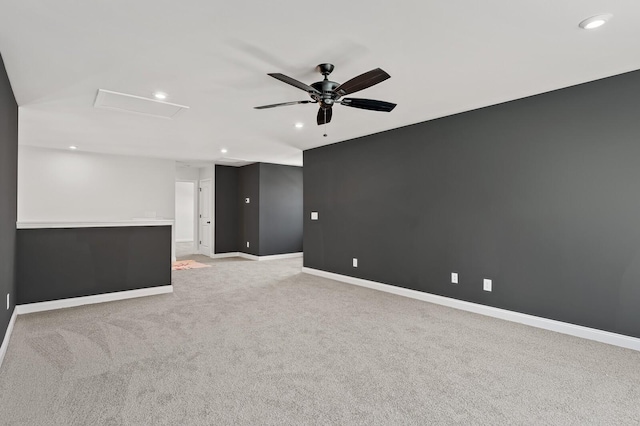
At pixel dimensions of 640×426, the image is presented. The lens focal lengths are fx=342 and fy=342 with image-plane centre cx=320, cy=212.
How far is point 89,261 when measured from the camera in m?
4.42

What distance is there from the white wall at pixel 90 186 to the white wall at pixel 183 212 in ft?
14.5

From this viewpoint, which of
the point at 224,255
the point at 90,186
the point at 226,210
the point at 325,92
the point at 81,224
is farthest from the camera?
the point at 226,210

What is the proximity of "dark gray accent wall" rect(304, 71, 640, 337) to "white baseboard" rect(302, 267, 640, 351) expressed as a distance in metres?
0.06

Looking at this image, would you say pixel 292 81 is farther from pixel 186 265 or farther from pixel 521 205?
pixel 186 265

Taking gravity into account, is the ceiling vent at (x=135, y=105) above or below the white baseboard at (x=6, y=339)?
above

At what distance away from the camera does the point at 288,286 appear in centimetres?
544

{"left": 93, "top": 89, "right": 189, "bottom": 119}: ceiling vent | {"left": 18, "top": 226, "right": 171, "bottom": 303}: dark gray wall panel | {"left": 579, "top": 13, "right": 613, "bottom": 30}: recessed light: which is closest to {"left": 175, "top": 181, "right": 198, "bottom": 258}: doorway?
{"left": 18, "top": 226, "right": 171, "bottom": 303}: dark gray wall panel

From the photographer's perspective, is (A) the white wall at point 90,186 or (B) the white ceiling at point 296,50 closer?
(B) the white ceiling at point 296,50

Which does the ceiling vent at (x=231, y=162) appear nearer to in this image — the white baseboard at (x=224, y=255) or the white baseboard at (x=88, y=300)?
the white baseboard at (x=224, y=255)

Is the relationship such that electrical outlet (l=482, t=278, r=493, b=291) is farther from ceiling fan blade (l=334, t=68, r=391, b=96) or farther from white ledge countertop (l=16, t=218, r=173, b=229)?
white ledge countertop (l=16, t=218, r=173, b=229)

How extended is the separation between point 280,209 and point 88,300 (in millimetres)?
4687

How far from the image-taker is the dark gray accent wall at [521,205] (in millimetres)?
3129

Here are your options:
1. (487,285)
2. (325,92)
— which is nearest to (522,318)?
(487,285)

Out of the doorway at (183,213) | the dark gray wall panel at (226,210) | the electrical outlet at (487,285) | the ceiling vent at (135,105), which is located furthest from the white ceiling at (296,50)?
the doorway at (183,213)
